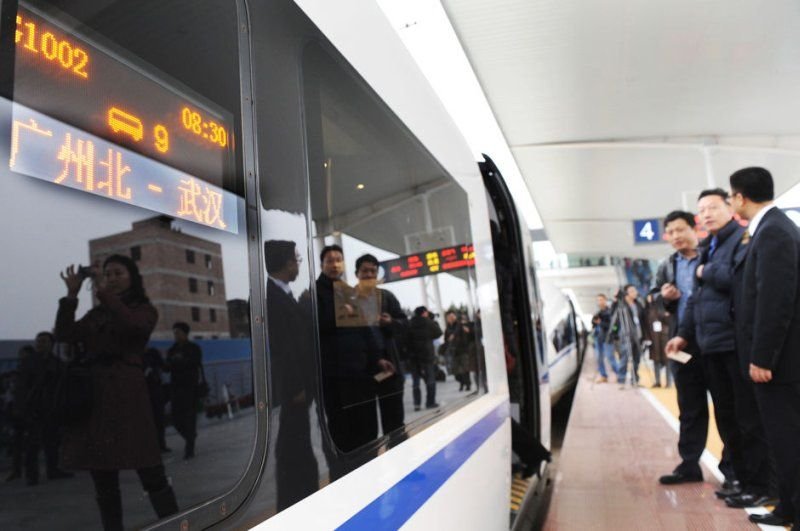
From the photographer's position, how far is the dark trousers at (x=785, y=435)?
302cm

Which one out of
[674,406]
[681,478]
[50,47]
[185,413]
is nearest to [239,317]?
[185,413]

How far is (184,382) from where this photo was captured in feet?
3.44

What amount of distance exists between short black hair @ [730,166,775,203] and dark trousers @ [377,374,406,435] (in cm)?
237

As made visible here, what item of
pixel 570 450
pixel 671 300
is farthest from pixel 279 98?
pixel 570 450

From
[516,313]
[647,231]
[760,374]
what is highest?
[647,231]

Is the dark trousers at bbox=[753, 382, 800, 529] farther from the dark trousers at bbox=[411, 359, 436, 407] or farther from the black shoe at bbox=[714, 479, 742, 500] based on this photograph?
the dark trousers at bbox=[411, 359, 436, 407]

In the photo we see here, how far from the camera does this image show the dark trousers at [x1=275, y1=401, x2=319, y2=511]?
125cm

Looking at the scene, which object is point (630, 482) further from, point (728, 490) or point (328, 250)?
point (328, 250)

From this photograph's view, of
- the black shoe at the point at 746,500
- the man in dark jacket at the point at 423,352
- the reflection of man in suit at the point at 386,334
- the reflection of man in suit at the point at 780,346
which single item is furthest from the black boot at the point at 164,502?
the black shoe at the point at 746,500

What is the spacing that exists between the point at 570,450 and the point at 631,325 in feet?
21.8

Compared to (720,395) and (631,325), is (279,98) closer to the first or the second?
(720,395)

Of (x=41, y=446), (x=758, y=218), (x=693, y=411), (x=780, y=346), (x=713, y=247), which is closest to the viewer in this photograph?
(x=41, y=446)

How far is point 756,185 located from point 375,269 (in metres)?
2.47

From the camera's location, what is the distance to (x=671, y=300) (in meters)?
4.69
